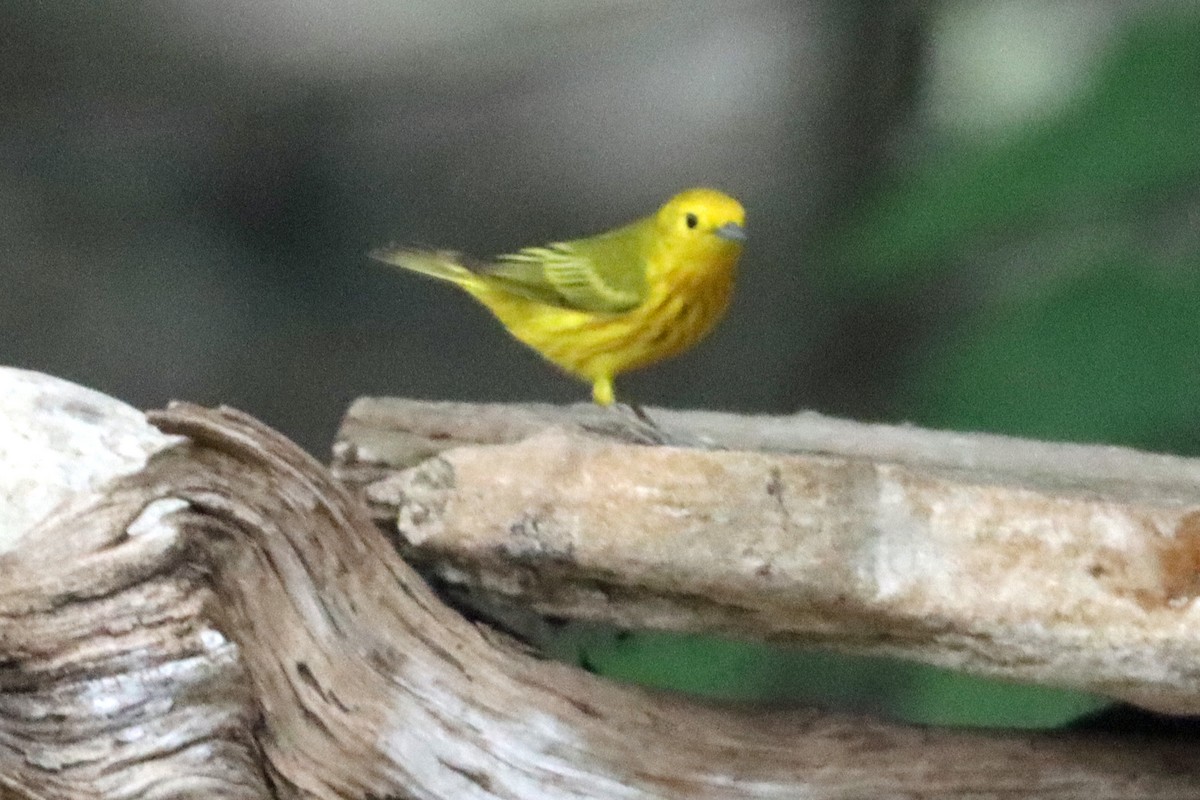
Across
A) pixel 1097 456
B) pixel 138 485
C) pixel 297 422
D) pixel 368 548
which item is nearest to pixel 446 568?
pixel 368 548

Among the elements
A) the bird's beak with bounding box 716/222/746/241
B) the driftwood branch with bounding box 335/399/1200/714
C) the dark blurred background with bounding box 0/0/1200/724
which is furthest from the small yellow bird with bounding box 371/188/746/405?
the driftwood branch with bounding box 335/399/1200/714

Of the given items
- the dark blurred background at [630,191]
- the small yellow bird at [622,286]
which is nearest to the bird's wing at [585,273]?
the small yellow bird at [622,286]

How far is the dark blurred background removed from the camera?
121 centimetres

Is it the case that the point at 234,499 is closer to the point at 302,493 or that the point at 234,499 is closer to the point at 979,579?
the point at 302,493

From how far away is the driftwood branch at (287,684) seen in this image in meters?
0.62

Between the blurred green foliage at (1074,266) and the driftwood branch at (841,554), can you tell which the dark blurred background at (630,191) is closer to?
the blurred green foliage at (1074,266)

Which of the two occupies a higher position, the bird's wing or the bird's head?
the bird's head

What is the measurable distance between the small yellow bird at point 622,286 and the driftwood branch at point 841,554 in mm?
461

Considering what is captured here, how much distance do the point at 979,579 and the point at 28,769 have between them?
1.47 feet

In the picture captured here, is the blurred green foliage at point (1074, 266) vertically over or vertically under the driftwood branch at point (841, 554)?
over

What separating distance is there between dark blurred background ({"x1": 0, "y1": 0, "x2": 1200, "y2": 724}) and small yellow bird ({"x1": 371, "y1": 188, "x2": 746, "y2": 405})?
0.71ft

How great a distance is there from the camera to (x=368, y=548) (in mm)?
691

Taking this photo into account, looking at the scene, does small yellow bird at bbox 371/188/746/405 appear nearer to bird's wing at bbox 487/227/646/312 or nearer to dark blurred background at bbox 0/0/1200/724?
bird's wing at bbox 487/227/646/312

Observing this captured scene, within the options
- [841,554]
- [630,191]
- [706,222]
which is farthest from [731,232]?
[841,554]
